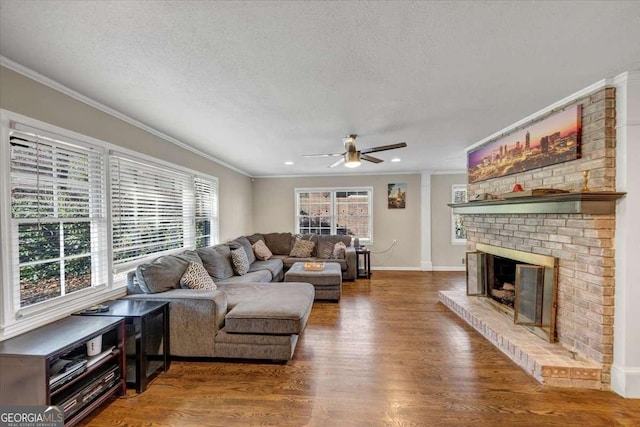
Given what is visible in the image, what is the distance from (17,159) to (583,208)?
13.8 feet

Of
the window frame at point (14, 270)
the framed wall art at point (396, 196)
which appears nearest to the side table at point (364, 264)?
the framed wall art at point (396, 196)

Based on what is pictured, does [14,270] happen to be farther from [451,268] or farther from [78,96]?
[451,268]

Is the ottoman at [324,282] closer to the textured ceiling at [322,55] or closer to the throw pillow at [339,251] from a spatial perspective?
the throw pillow at [339,251]

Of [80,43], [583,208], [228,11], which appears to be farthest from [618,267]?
[80,43]

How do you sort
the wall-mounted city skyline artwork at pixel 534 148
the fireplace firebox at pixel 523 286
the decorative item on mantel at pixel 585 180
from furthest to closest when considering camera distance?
the fireplace firebox at pixel 523 286
the wall-mounted city skyline artwork at pixel 534 148
the decorative item on mantel at pixel 585 180

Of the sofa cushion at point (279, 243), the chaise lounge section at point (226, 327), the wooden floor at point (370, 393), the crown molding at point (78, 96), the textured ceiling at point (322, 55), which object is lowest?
the wooden floor at point (370, 393)

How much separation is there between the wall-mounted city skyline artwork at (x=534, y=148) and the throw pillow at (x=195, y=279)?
3831 millimetres

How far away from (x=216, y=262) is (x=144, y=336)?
69.0 inches

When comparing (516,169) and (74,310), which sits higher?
(516,169)

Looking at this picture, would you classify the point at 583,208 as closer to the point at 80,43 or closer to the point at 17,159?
the point at 80,43

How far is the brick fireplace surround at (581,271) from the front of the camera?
2102mm

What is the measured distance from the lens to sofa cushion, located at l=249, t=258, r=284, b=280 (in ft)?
15.5

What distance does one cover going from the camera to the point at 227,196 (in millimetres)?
5582

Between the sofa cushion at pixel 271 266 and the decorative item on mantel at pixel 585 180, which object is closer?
the decorative item on mantel at pixel 585 180
